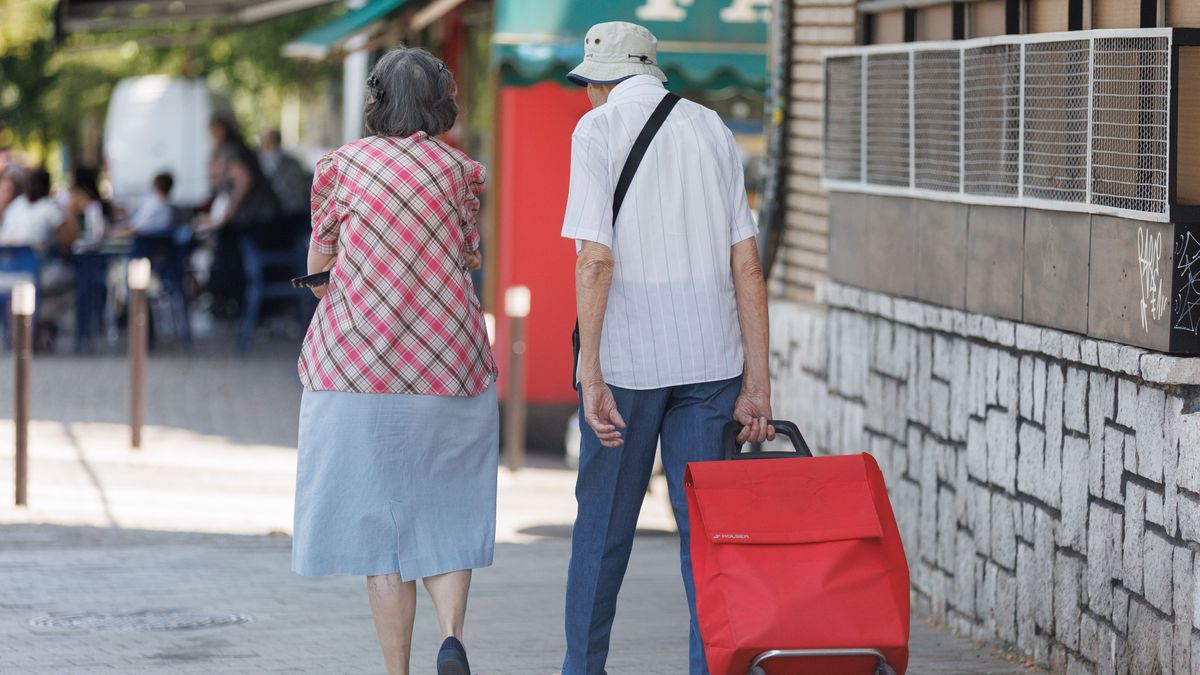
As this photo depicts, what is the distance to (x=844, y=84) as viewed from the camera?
8.17 m

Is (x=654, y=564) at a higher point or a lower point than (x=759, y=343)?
lower

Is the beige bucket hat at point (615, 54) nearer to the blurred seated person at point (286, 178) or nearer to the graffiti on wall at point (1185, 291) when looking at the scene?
the graffiti on wall at point (1185, 291)

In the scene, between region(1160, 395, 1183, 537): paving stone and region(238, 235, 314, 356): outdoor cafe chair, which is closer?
region(1160, 395, 1183, 537): paving stone

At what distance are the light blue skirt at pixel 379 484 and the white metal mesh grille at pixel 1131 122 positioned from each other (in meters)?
1.93

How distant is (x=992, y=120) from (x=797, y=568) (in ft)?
8.62

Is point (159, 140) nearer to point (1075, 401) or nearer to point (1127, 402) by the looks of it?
point (1075, 401)

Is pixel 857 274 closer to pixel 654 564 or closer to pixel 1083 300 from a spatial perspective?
pixel 654 564

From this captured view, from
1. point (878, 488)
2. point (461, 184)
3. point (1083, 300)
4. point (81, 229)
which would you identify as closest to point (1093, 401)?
point (1083, 300)

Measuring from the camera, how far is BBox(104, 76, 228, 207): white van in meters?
27.7

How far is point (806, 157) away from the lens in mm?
9281

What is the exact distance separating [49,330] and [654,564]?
10633 millimetres

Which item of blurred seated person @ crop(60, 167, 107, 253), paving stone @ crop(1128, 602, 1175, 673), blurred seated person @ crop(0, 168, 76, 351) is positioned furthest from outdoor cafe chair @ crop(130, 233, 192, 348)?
paving stone @ crop(1128, 602, 1175, 673)

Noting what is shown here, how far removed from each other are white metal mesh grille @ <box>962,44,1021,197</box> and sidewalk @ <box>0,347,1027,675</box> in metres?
1.57

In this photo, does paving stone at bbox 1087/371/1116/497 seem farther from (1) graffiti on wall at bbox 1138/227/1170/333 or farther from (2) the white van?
(2) the white van
